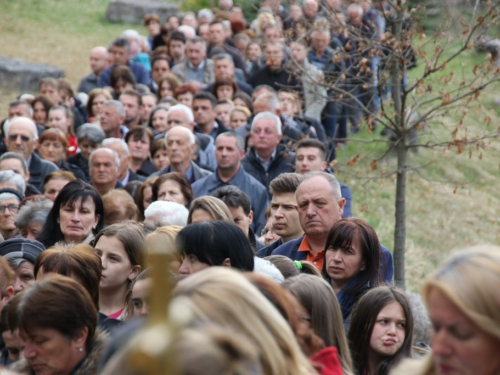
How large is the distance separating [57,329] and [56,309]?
91 mm

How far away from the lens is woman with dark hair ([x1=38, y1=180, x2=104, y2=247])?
7270 millimetres

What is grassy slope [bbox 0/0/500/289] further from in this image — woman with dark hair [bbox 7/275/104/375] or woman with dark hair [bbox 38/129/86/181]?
woman with dark hair [bbox 7/275/104/375]

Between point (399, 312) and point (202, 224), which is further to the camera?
point (399, 312)

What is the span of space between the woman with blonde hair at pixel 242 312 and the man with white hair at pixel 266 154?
7723 mm

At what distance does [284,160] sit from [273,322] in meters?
7.92

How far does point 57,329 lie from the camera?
3.94 meters

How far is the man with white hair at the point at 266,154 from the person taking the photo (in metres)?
10.4

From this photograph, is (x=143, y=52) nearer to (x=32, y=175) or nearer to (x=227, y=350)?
(x=32, y=175)

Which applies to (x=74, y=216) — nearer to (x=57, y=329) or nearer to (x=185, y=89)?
(x=57, y=329)

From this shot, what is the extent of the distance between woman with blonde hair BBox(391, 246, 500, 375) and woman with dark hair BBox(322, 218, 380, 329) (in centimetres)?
295

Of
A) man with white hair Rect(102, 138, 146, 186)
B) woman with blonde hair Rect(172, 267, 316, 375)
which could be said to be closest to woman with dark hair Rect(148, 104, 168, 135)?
man with white hair Rect(102, 138, 146, 186)

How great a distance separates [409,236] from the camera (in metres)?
13.4

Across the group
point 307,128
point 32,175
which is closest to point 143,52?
point 307,128

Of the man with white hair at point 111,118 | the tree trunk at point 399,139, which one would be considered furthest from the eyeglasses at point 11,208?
the man with white hair at point 111,118
